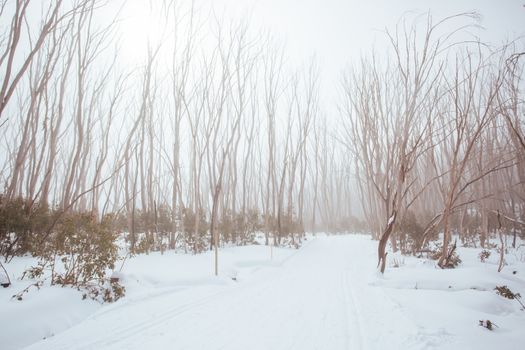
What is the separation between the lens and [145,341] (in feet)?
8.43

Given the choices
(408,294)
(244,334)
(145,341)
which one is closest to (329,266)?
(408,294)

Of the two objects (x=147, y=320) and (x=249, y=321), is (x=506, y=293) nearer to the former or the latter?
(x=249, y=321)

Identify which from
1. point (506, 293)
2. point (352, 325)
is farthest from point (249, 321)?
point (506, 293)

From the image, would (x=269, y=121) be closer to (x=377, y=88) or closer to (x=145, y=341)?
(x=377, y=88)

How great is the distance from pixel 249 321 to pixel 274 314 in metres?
0.40

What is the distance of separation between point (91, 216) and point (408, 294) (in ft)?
16.3

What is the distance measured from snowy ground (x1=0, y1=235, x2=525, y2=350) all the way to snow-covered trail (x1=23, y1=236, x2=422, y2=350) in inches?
0.4

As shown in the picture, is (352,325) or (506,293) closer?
(352,325)

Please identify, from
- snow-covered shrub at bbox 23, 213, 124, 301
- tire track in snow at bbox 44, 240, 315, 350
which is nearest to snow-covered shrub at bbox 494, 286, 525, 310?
tire track in snow at bbox 44, 240, 315, 350

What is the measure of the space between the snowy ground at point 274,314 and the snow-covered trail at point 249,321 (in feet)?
0.03

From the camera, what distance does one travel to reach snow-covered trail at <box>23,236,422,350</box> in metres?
2.53

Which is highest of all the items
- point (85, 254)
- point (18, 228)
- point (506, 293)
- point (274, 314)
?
point (18, 228)

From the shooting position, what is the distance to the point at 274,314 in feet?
11.0

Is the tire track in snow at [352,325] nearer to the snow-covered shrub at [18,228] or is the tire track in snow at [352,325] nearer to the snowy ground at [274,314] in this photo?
the snowy ground at [274,314]
